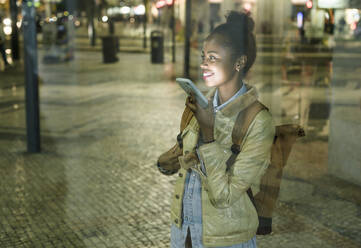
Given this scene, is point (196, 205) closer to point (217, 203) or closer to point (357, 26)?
point (217, 203)

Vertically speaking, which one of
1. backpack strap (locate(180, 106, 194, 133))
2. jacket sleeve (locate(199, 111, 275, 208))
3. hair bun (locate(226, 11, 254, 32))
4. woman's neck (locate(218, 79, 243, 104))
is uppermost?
hair bun (locate(226, 11, 254, 32))

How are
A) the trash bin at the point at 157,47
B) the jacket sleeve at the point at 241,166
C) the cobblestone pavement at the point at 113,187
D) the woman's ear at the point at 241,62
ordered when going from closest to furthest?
the jacket sleeve at the point at 241,166, the woman's ear at the point at 241,62, the cobblestone pavement at the point at 113,187, the trash bin at the point at 157,47

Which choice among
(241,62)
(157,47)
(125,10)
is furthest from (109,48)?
(125,10)

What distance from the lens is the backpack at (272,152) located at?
233 centimetres

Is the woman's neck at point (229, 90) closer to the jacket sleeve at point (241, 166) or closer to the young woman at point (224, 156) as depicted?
the young woman at point (224, 156)

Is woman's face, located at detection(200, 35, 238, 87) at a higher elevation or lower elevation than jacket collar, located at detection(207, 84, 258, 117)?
higher

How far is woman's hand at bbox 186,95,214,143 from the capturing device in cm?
216

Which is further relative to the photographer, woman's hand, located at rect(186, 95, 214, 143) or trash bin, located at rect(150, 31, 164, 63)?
trash bin, located at rect(150, 31, 164, 63)

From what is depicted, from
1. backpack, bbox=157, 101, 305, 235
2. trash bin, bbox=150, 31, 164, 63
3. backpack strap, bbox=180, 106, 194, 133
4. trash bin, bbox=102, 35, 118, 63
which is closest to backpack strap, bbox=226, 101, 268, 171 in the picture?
backpack, bbox=157, 101, 305, 235

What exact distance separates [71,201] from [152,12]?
1624 inches

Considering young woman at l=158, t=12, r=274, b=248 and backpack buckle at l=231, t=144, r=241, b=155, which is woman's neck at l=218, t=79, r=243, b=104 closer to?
young woman at l=158, t=12, r=274, b=248

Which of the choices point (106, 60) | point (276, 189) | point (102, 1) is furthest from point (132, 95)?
point (102, 1)

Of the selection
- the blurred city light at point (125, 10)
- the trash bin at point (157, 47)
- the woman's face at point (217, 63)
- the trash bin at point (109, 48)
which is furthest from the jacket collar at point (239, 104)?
the blurred city light at point (125, 10)

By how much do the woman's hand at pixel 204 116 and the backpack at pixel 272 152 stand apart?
6.2 inches
